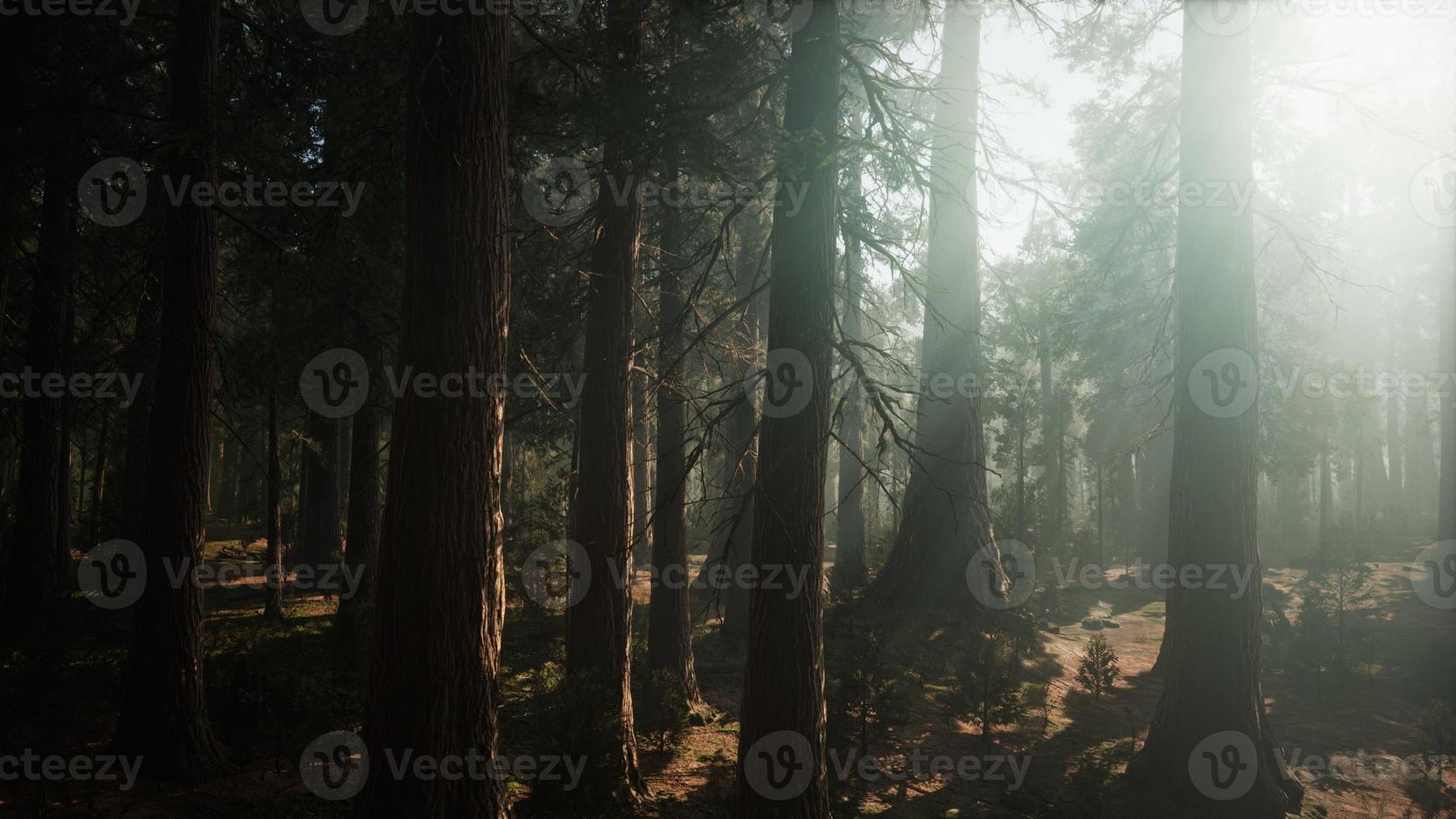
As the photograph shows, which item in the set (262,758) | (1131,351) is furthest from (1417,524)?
(262,758)

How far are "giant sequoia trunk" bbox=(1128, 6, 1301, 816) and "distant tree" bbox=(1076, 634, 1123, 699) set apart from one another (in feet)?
8.06

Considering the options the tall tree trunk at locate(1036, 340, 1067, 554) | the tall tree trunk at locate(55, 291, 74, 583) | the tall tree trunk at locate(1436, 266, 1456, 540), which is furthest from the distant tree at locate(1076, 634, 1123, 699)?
the tall tree trunk at locate(55, 291, 74, 583)

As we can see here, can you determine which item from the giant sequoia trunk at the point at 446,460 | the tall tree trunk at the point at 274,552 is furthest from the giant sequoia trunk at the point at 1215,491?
the tall tree trunk at the point at 274,552

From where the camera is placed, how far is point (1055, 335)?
2309cm

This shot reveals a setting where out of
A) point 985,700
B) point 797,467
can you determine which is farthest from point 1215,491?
point 797,467

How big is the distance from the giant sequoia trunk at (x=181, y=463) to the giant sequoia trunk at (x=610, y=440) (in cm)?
358

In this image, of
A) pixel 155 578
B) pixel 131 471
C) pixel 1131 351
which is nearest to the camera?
pixel 155 578

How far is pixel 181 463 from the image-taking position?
7.17 metres

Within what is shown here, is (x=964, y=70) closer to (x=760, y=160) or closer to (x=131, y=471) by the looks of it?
(x=760, y=160)

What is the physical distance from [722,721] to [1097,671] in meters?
5.72

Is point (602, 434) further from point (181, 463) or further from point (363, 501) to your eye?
point (363, 501)

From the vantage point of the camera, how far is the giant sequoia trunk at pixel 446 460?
15.4 ft

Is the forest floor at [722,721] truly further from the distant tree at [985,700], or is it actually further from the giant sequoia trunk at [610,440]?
the giant sequoia trunk at [610,440]

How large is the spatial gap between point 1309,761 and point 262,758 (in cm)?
1207
